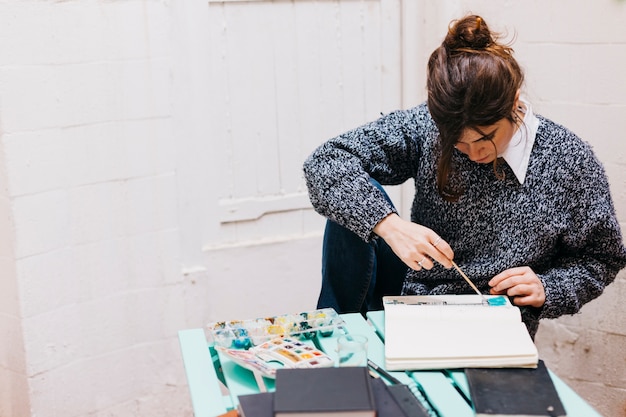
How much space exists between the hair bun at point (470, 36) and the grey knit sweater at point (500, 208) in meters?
0.23

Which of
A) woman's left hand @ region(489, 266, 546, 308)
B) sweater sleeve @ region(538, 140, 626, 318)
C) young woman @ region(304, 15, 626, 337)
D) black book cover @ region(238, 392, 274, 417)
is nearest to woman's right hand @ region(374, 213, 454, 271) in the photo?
young woman @ region(304, 15, 626, 337)

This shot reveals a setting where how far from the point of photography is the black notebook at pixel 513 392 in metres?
1.14

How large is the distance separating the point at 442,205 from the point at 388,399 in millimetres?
687

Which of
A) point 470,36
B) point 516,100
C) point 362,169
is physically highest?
point 470,36

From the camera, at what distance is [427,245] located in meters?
1.54

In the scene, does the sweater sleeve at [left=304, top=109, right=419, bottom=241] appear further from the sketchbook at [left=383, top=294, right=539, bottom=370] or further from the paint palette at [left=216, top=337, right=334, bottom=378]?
the paint palette at [left=216, top=337, right=334, bottom=378]

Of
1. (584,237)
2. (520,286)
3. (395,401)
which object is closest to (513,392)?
(395,401)

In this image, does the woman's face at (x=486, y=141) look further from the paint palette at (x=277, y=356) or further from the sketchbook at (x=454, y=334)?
the paint palette at (x=277, y=356)

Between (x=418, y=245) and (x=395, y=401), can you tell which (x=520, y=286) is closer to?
(x=418, y=245)

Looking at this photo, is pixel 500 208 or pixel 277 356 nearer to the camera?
pixel 277 356

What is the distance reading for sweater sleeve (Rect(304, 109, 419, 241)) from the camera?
164 cm

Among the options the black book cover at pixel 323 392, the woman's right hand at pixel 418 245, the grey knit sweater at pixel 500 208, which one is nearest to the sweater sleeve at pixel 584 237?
the grey knit sweater at pixel 500 208

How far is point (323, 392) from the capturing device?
112 cm

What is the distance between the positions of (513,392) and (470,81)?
593mm
